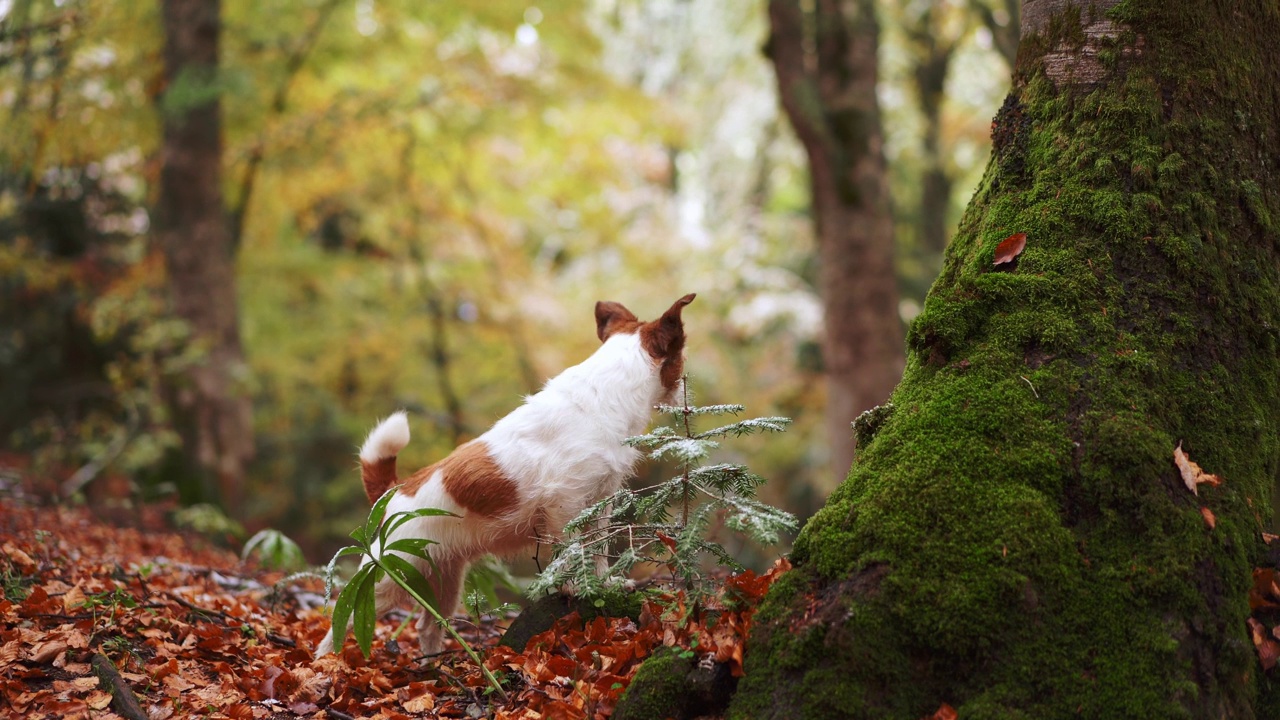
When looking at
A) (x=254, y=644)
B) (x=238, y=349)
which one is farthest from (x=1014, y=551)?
(x=238, y=349)

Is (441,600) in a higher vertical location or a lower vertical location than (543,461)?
lower

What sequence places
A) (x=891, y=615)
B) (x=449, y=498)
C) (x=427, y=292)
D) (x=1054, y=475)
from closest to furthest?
(x=891, y=615) → (x=1054, y=475) → (x=449, y=498) → (x=427, y=292)

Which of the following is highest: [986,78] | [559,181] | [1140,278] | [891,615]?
[986,78]

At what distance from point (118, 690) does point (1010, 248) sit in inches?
142

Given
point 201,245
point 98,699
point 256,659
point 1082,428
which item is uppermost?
point 201,245

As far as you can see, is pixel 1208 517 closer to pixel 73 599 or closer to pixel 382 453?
pixel 382 453

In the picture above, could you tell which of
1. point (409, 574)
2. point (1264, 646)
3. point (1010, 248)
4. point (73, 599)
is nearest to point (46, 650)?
point (73, 599)

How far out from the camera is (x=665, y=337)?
4.38 meters

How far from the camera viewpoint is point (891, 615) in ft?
9.07

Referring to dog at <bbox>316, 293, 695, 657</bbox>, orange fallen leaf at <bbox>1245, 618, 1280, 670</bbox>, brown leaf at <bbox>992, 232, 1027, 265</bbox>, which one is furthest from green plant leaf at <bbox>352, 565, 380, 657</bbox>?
orange fallen leaf at <bbox>1245, 618, 1280, 670</bbox>

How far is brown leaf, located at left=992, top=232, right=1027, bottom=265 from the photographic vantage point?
137 inches

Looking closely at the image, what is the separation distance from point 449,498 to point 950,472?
2187 millimetres

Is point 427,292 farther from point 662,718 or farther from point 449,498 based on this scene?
point 662,718

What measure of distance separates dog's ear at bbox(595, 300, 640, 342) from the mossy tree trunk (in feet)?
5.17
